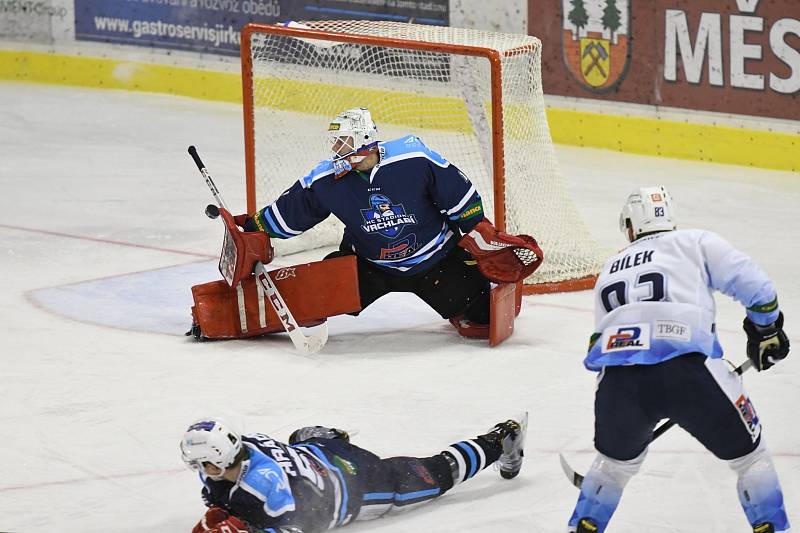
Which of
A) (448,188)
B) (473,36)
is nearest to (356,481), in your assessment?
(448,188)

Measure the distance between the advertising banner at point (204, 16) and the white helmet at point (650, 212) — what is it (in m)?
6.64

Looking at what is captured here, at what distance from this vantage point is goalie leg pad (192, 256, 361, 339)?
5.71 m

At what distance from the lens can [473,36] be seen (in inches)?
265

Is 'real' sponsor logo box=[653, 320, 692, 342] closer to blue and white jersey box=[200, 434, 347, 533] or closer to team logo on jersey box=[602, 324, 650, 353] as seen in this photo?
team logo on jersey box=[602, 324, 650, 353]

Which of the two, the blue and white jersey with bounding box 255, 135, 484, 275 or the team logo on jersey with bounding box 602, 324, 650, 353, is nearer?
the team logo on jersey with bounding box 602, 324, 650, 353

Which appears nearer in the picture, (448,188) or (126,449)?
(126,449)

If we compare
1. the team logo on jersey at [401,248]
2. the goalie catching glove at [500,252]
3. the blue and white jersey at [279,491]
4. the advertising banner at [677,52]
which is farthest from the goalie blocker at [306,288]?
the advertising banner at [677,52]

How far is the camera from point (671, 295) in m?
3.47

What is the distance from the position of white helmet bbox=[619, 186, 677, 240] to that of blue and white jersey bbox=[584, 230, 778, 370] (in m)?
0.05

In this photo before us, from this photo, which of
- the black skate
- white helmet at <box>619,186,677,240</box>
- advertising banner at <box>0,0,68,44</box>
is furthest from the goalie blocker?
advertising banner at <box>0,0,68,44</box>

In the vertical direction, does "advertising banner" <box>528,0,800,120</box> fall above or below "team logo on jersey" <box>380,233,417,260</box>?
above

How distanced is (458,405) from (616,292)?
Answer: 157 centimetres

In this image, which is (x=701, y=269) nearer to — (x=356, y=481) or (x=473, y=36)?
(x=356, y=481)

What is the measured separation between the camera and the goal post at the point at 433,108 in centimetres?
647
